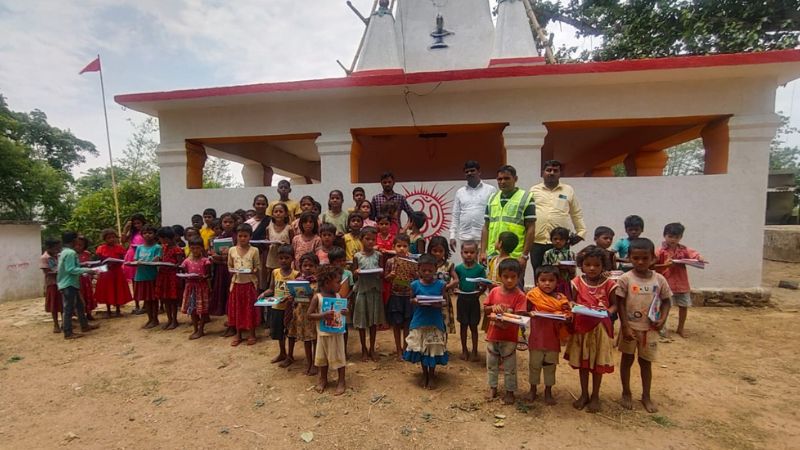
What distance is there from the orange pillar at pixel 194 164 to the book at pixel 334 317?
14.8 feet

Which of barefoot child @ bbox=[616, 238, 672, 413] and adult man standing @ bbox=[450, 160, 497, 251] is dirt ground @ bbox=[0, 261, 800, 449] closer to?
barefoot child @ bbox=[616, 238, 672, 413]

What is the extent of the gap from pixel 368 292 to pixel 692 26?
10004 millimetres

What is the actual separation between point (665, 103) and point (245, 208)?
20.4 feet

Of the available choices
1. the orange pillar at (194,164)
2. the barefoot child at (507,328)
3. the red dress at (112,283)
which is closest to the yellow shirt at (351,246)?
the barefoot child at (507,328)

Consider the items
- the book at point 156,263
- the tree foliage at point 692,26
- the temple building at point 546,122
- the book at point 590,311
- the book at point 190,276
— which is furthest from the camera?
the tree foliage at point 692,26

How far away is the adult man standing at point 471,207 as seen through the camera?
3828 mm

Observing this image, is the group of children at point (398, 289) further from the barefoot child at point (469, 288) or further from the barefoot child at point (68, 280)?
the barefoot child at point (68, 280)

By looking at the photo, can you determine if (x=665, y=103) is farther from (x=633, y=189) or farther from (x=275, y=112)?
(x=275, y=112)

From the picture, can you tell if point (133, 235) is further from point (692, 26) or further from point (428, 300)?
point (692, 26)

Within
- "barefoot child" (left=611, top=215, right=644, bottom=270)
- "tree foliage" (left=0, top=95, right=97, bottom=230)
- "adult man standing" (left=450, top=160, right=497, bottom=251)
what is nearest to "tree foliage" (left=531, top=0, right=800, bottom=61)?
"barefoot child" (left=611, top=215, right=644, bottom=270)

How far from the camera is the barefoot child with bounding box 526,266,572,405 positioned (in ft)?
8.29

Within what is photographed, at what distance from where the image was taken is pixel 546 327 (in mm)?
2545

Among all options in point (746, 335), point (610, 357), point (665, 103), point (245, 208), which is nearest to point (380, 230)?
point (610, 357)

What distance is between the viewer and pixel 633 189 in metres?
5.27
